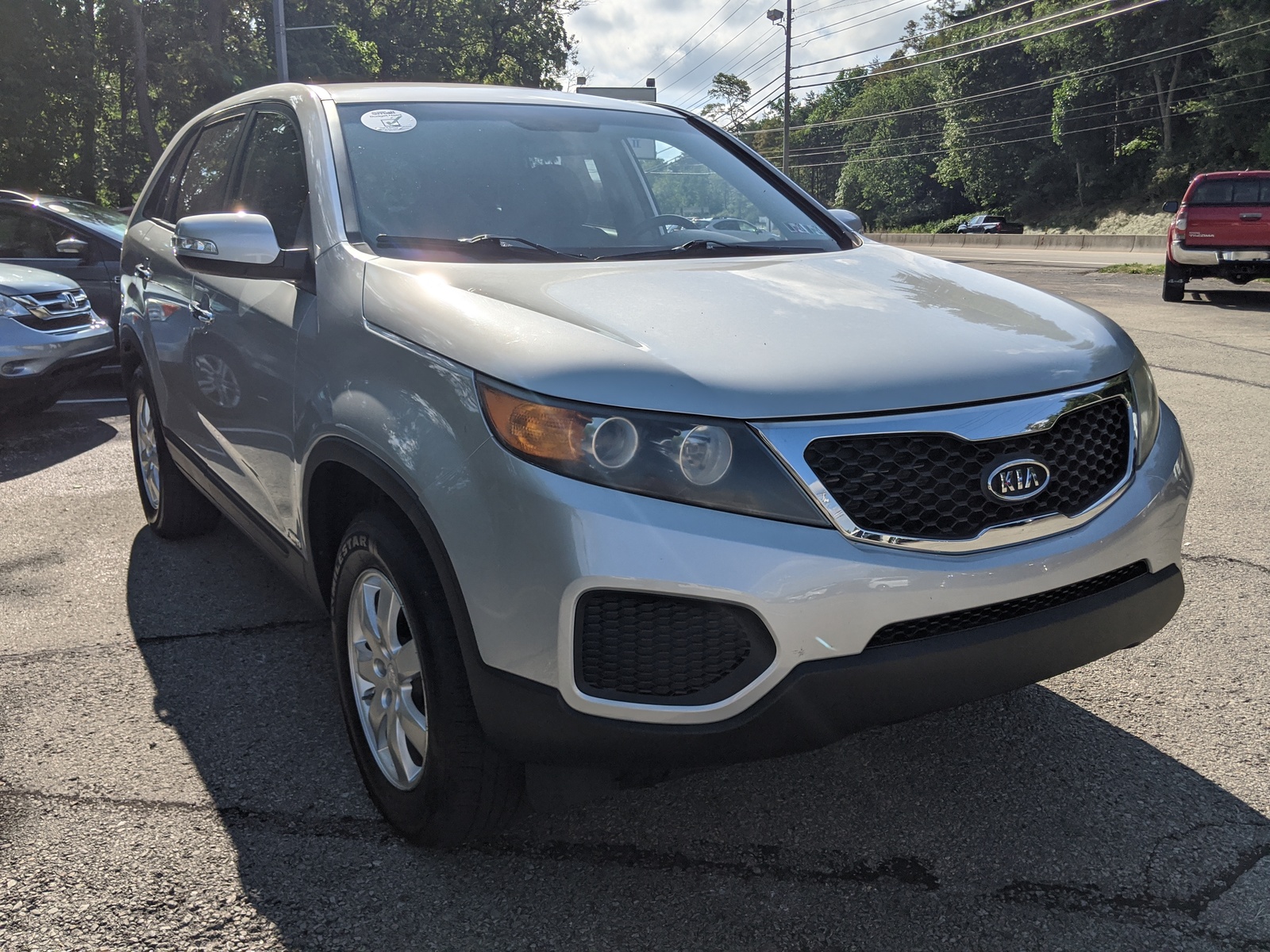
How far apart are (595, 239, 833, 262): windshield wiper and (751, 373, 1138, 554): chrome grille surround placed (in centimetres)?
105

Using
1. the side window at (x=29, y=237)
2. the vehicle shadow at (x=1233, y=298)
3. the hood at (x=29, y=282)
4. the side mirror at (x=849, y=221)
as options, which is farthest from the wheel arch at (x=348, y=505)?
the vehicle shadow at (x=1233, y=298)

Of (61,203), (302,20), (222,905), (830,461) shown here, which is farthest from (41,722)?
(302,20)

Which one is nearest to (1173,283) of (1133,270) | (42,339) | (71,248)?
(1133,270)

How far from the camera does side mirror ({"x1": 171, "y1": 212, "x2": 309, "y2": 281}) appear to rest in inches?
112

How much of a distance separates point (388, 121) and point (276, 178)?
0.43 m

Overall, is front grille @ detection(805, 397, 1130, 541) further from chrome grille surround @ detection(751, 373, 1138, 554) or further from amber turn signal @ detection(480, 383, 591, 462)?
amber turn signal @ detection(480, 383, 591, 462)

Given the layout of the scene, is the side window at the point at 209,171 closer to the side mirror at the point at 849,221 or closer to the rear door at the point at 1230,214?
the side mirror at the point at 849,221

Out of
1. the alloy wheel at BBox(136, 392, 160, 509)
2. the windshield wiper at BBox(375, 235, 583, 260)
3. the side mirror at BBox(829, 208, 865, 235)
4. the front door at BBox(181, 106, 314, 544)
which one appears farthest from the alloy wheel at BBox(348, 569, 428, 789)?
the alloy wheel at BBox(136, 392, 160, 509)

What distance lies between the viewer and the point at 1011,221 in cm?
6825

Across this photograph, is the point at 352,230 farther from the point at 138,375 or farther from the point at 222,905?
the point at 138,375

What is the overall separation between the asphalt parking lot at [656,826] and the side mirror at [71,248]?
593cm

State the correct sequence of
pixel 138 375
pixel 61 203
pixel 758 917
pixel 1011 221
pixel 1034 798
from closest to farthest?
pixel 758 917, pixel 1034 798, pixel 138 375, pixel 61 203, pixel 1011 221

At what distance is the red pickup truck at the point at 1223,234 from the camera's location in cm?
1452

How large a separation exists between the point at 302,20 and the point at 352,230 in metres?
47.7
